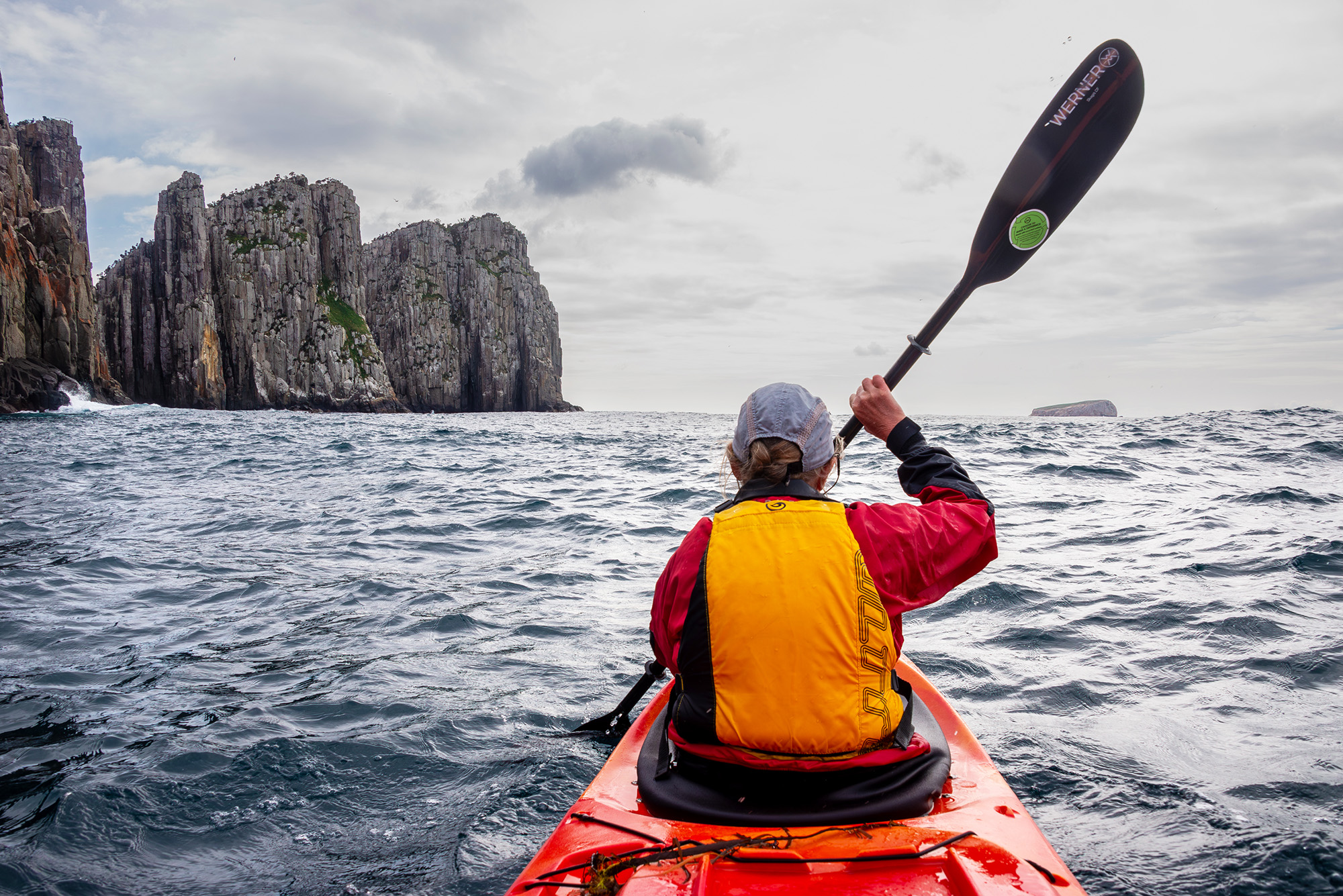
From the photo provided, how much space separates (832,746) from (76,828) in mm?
3732

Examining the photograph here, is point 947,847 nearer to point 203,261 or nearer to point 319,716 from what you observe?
point 319,716

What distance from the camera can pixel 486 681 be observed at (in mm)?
5523

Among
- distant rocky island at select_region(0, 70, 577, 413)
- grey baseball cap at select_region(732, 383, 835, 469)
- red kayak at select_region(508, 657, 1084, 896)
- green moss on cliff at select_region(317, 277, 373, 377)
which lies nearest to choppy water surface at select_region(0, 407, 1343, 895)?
red kayak at select_region(508, 657, 1084, 896)

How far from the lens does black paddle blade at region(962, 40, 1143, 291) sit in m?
3.80

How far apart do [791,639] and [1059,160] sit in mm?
3317

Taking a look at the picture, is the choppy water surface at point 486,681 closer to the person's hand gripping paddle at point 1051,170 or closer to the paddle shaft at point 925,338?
the paddle shaft at point 925,338

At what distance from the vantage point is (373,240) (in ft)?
396

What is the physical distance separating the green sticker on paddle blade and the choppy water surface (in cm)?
296

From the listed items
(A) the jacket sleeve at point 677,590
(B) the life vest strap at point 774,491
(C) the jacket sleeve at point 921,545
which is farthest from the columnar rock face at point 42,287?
(C) the jacket sleeve at point 921,545

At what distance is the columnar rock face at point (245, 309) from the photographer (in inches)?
3115

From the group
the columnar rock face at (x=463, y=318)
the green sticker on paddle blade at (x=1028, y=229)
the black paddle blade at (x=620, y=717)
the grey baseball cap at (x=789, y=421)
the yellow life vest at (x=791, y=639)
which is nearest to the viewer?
the yellow life vest at (x=791, y=639)

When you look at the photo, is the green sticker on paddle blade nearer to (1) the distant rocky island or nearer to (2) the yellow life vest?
(2) the yellow life vest

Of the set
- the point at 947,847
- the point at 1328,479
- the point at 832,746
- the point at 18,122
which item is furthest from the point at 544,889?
the point at 18,122

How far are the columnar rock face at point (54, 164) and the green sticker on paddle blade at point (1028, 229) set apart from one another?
10375 centimetres
